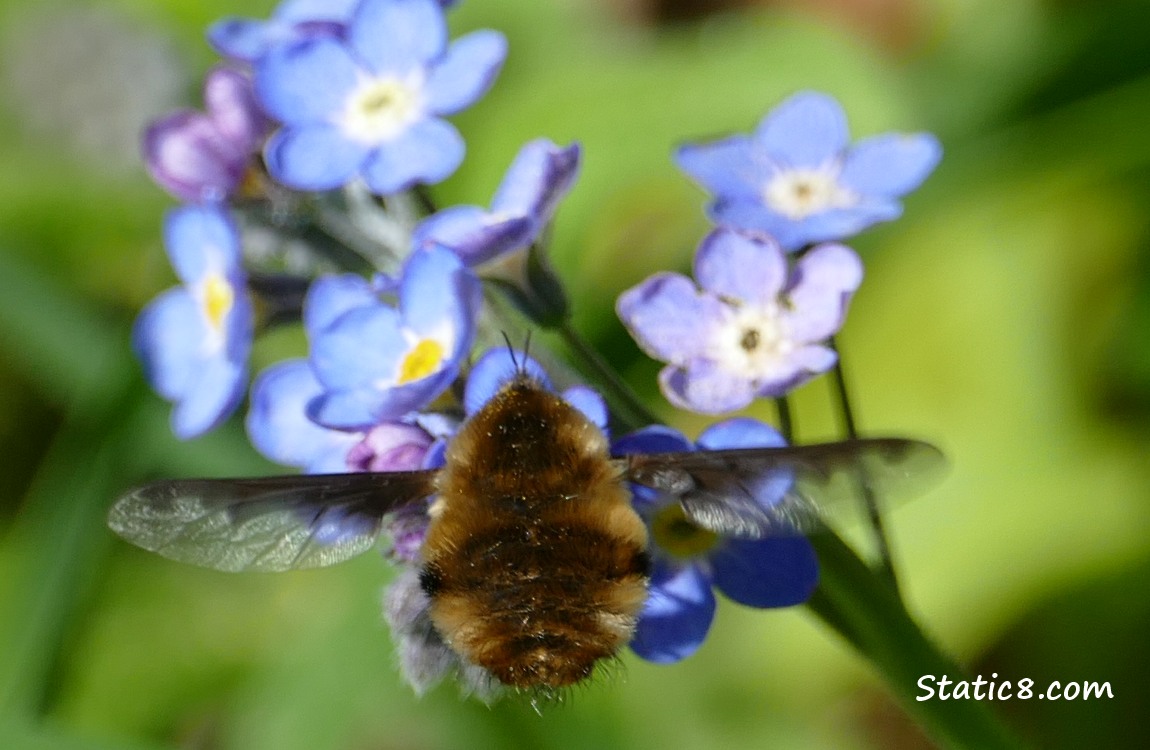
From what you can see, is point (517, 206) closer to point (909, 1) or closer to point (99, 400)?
point (99, 400)

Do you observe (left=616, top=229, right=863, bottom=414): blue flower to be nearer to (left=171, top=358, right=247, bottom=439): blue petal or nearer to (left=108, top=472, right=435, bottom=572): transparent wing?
(left=108, top=472, right=435, bottom=572): transparent wing

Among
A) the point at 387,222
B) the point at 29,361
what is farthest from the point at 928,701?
the point at 29,361

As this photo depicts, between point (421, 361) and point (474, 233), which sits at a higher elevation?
point (474, 233)

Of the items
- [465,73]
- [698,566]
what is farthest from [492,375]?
[465,73]

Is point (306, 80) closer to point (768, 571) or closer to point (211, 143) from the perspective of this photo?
point (211, 143)

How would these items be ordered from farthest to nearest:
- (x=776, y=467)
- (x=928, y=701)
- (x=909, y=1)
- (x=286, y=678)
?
(x=909, y=1), (x=286, y=678), (x=928, y=701), (x=776, y=467)

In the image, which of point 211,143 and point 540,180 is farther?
point 211,143
